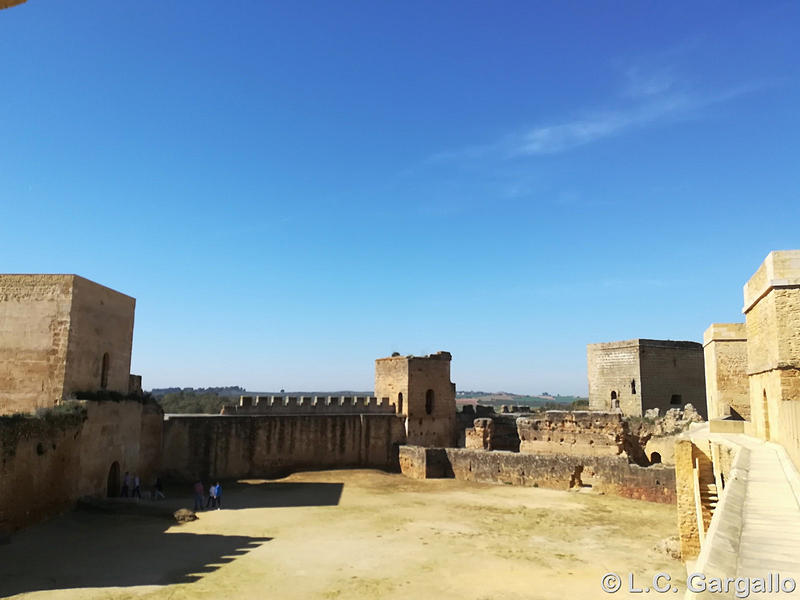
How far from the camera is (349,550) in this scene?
1135cm

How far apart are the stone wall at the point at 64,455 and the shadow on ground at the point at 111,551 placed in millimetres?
517

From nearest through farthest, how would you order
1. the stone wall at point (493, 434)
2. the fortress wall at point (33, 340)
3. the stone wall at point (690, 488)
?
1. the stone wall at point (690, 488)
2. the fortress wall at point (33, 340)
3. the stone wall at point (493, 434)

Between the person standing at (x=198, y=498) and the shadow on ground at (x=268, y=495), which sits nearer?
Result: the person standing at (x=198, y=498)

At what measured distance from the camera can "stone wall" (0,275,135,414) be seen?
46.1ft

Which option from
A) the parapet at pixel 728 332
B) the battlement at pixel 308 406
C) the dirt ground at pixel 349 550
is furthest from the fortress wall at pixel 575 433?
the battlement at pixel 308 406

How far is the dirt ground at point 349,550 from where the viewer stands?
9008mm

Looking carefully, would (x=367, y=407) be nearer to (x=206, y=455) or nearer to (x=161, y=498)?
(x=206, y=455)

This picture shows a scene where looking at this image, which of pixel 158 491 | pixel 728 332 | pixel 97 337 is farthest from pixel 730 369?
pixel 97 337

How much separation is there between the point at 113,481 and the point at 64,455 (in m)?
3.20

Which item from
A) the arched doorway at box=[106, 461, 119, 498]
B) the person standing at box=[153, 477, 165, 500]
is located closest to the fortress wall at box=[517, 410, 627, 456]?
the person standing at box=[153, 477, 165, 500]

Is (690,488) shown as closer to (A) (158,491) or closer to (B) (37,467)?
(B) (37,467)

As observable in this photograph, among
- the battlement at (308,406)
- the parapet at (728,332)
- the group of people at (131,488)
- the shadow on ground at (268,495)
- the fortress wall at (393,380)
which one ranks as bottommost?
the shadow on ground at (268,495)

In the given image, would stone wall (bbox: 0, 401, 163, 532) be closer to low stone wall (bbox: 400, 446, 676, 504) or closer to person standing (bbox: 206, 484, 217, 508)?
person standing (bbox: 206, 484, 217, 508)

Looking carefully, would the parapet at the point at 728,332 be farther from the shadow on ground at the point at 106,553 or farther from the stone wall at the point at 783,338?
the shadow on ground at the point at 106,553
